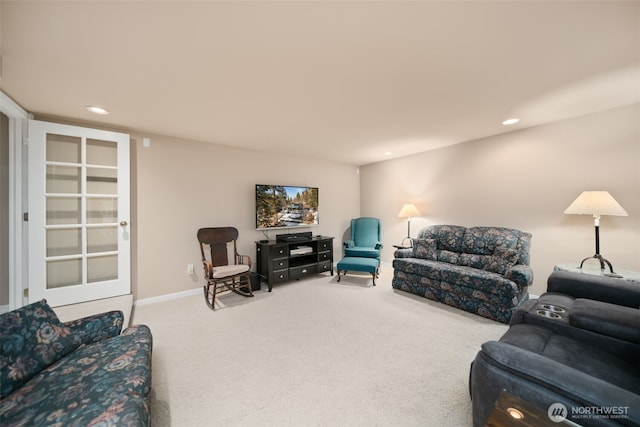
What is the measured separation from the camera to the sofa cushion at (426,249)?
3557 mm

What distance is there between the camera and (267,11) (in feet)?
4.13

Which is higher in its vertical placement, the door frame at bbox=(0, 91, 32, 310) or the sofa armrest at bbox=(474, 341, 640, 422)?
the door frame at bbox=(0, 91, 32, 310)

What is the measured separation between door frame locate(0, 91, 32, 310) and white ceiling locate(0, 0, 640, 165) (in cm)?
22

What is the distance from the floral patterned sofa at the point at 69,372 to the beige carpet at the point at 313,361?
1.56 ft

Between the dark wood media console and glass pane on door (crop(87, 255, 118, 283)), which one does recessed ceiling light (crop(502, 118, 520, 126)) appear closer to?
the dark wood media console

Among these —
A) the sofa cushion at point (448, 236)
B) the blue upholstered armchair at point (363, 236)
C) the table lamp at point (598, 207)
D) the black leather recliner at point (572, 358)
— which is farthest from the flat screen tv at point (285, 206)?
the table lamp at point (598, 207)

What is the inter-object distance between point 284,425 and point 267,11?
7.74ft

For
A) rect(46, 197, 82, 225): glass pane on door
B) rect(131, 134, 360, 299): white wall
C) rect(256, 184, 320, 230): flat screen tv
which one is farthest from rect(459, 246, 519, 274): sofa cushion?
rect(46, 197, 82, 225): glass pane on door

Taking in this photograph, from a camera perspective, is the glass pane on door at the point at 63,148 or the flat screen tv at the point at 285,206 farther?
the flat screen tv at the point at 285,206

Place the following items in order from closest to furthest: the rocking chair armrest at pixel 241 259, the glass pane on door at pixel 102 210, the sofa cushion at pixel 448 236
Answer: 1. the glass pane on door at pixel 102 210
2. the sofa cushion at pixel 448 236
3. the rocking chair armrest at pixel 241 259

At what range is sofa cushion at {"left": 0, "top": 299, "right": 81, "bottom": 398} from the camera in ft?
3.69

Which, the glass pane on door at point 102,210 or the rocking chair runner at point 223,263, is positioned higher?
the glass pane on door at point 102,210

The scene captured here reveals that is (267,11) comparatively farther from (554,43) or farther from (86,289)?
(86,289)

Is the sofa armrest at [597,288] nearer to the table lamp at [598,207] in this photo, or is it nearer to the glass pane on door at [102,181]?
the table lamp at [598,207]
